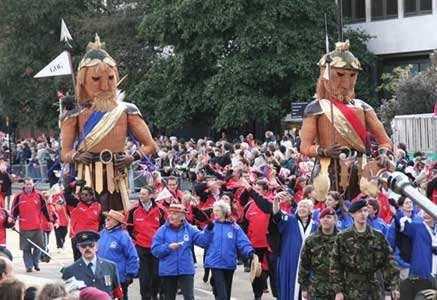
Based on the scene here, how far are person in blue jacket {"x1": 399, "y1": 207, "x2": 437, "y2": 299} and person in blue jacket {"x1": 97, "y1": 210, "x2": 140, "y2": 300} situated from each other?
2.91 m

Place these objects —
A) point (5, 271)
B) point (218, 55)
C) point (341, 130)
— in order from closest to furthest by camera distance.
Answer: point (5, 271) → point (341, 130) → point (218, 55)

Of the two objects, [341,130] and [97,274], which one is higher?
[341,130]

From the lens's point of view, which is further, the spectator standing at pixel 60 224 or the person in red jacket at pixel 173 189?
the spectator standing at pixel 60 224

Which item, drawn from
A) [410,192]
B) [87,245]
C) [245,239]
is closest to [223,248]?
[245,239]

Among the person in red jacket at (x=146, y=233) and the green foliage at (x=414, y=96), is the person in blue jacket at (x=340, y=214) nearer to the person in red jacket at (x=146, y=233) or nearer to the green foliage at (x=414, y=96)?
the person in red jacket at (x=146, y=233)

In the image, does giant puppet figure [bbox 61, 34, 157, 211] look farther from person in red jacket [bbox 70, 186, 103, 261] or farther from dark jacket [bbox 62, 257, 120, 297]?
dark jacket [bbox 62, 257, 120, 297]

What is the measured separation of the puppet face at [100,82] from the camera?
51.3 feet

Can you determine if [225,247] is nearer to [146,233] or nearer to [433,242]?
[146,233]

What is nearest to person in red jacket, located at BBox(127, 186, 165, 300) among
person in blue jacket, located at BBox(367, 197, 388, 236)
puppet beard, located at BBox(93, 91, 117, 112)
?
puppet beard, located at BBox(93, 91, 117, 112)

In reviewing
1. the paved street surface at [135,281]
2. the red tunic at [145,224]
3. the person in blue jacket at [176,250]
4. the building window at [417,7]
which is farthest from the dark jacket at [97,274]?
the building window at [417,7]

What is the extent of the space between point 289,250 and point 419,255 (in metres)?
1.63

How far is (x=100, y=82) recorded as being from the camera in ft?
51.4

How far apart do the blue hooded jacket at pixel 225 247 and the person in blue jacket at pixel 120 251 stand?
1.13 m

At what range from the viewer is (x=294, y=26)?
125 ft
